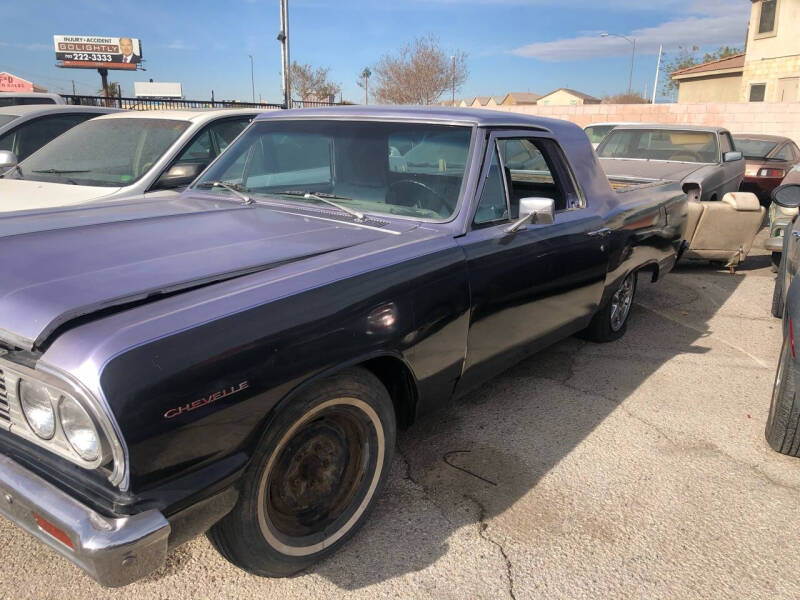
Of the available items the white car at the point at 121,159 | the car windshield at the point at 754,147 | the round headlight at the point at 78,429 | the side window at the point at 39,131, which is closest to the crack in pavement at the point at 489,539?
the round headlight at the point at 78,429

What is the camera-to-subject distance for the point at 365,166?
3236 mm

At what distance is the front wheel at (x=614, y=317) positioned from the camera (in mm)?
4627

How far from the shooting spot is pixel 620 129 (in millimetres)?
9227

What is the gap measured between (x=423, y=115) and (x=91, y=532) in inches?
95.8

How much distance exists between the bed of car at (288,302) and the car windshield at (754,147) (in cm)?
778

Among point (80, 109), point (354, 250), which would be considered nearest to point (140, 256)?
point (354, 250)

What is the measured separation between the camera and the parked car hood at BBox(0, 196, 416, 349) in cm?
189

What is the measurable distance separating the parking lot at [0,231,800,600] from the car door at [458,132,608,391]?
0.45 meters

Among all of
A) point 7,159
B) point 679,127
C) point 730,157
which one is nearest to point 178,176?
point 7,159

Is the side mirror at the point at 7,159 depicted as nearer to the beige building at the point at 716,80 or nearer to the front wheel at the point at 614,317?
the front wheel at the point at 614,317

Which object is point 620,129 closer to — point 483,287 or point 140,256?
point 483,287

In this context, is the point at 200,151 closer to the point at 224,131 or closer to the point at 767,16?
the point at 224,131

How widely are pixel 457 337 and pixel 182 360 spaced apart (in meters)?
1.33

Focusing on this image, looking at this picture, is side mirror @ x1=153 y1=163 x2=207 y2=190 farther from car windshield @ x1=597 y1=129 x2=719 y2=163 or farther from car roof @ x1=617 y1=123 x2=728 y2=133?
car roof @ x1=617 y1=123 x2=728 y2=133
